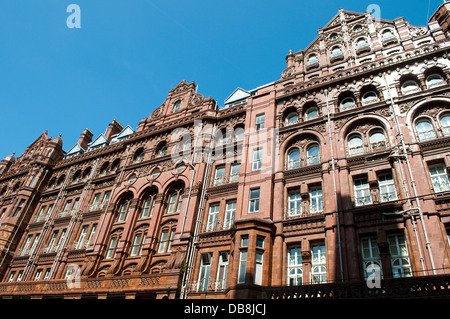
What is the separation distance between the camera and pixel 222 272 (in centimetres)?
2120

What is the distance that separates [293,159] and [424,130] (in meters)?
8.38

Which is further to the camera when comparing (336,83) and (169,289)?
(336,83)

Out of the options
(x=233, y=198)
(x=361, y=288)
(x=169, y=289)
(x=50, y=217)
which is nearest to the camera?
(x=361, y=288)

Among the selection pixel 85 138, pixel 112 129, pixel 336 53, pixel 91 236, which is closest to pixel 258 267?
pixel 91 236

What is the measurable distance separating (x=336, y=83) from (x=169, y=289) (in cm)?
1898

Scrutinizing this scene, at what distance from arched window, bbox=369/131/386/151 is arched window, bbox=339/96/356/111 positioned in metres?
2.98

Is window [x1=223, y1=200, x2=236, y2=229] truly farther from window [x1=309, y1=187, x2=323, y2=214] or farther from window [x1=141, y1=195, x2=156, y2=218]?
window [x1=141, y1=195, x2=156, y2=218]

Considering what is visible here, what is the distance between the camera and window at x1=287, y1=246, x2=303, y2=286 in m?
18.7

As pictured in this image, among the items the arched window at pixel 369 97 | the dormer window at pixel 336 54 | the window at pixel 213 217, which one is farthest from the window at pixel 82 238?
the dormer window at pixel 336 54

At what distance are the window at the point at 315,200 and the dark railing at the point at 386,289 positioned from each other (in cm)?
583

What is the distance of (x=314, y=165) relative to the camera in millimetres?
22125

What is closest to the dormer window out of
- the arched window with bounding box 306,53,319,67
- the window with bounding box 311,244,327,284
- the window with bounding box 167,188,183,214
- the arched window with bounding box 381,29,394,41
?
the arched window with bounding box 306,53,319,67
